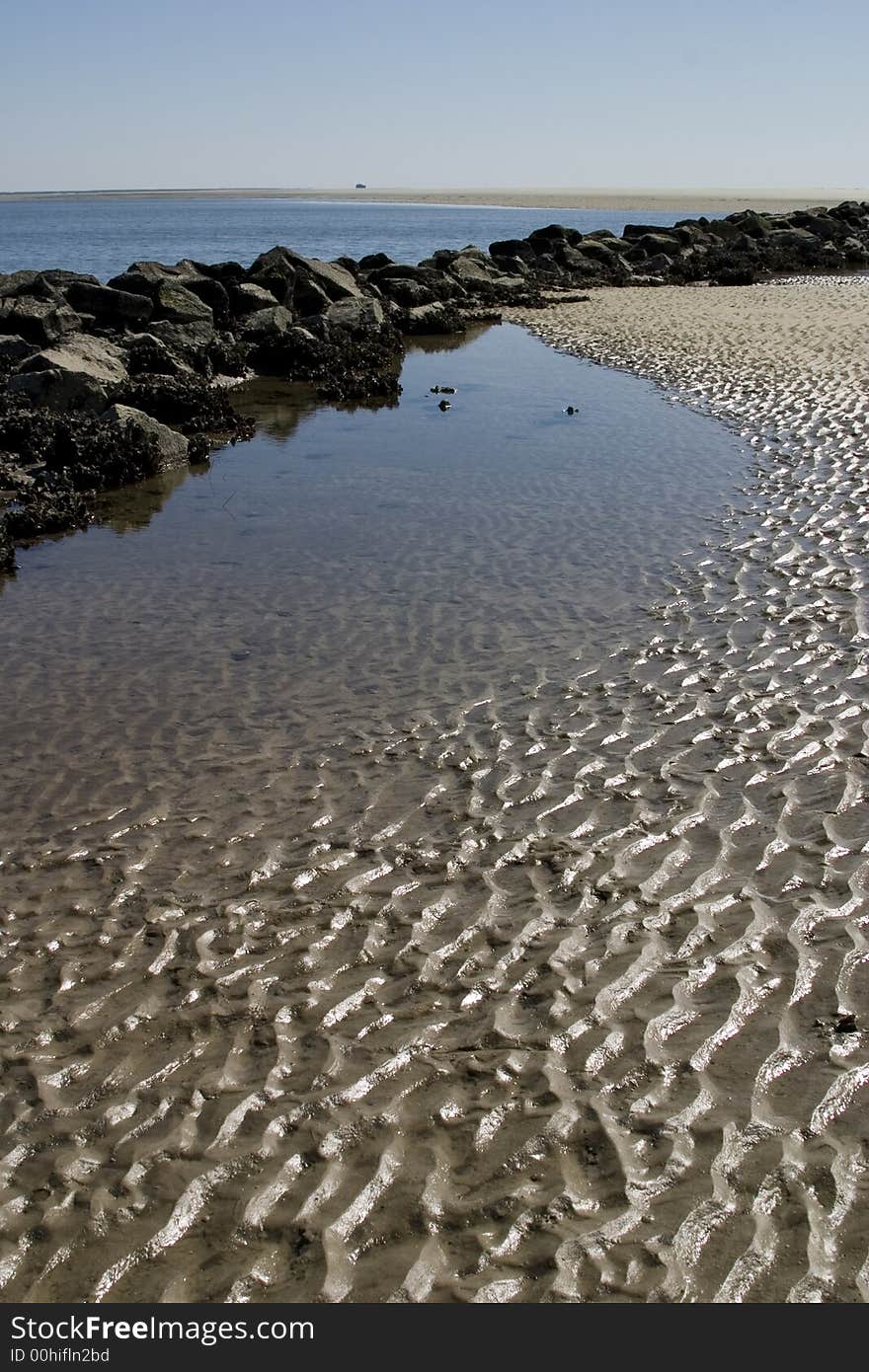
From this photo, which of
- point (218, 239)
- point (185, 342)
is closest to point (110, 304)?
point (185, 342)

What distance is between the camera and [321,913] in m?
5.71

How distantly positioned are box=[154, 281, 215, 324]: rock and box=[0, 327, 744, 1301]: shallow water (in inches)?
544

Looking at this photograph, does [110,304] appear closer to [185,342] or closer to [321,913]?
[185,342]

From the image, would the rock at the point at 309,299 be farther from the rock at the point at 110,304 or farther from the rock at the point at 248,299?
the rock at the point at 110,304

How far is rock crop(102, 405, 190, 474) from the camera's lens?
51.3 feet

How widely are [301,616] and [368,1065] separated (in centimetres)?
563

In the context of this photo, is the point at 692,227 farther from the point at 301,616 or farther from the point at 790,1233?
the point at 790,1233

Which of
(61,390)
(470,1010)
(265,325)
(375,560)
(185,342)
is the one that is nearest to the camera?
(470,1010)

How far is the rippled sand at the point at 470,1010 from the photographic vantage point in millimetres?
3807

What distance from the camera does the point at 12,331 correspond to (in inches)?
868

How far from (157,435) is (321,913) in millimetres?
11644

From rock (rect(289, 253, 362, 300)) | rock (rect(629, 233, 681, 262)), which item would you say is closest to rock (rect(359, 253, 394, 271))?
rock (rect(289, 253, 362, 300))

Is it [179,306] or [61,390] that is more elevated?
[179,306]

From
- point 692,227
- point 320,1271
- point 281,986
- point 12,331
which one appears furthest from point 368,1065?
point 692,227
